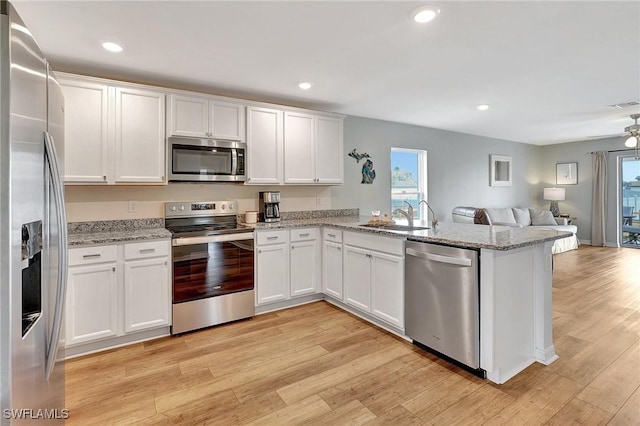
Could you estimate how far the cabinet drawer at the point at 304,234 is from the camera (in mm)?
3570

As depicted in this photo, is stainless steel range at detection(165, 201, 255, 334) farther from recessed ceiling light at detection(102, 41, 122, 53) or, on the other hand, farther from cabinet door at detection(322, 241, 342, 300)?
recessed ceiling light at detection(102, 41, 122, 53)

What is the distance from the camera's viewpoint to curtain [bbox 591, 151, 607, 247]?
7.05 m

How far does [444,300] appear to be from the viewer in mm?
2350

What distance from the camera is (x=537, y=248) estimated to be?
7.82 ft

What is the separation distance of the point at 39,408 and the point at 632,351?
3731mm

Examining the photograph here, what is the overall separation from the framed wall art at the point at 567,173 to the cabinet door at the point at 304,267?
727 cm

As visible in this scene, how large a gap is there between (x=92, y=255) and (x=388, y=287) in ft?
8.05

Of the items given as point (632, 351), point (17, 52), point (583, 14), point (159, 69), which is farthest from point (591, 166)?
point (17, 52)

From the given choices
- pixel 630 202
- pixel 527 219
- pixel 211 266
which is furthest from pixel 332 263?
pixel 630 202

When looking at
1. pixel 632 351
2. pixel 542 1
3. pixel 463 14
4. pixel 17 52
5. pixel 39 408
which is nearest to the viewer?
pixel 17 52

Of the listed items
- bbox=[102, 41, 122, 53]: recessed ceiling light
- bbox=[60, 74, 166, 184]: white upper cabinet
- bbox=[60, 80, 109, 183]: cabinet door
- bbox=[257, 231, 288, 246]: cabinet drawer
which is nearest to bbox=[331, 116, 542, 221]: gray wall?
bbox=[257, 231, 288, 246]: cabinet drawer

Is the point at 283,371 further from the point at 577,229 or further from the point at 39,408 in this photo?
the point at 577,229

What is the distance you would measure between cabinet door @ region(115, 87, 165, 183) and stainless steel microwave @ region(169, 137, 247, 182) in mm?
122

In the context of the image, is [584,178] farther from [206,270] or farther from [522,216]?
[206,270]
